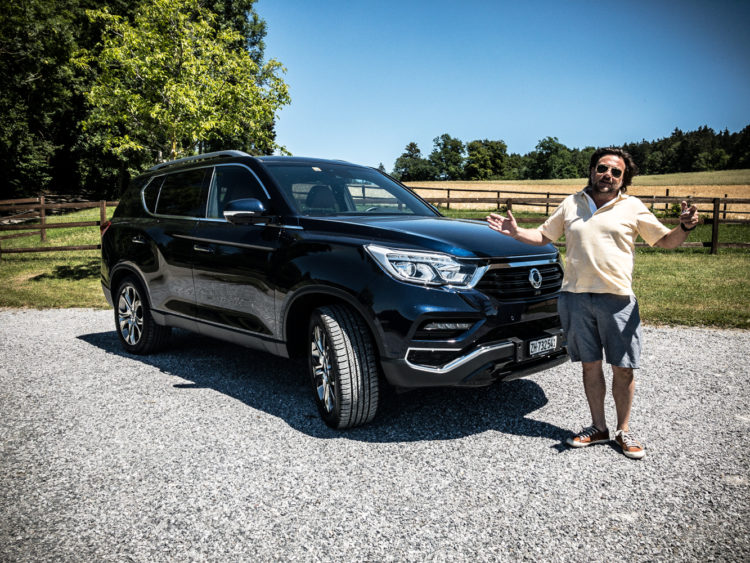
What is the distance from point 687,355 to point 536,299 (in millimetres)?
2985

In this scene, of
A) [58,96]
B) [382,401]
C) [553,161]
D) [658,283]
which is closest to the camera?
[382,401]

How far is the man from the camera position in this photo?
3.16 m

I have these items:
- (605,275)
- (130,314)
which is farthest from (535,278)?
(130,314)

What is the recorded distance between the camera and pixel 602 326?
3254 mm

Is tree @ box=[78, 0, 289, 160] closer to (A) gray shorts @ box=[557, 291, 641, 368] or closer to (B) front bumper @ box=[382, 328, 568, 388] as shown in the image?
(B) front bumper @ box=[382, 328, 568, 388]

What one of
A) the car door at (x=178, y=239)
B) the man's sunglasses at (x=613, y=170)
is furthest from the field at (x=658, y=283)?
the car door at (x=178, y=239)

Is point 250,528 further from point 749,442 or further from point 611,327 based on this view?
point 749,442

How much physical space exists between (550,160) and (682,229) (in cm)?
10770

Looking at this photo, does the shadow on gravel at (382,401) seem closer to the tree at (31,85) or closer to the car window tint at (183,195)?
the car window tint at (183,195)

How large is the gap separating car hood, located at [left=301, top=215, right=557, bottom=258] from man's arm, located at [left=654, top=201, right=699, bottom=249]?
2.63ft

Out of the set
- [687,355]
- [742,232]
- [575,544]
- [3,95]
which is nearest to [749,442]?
[575,544]

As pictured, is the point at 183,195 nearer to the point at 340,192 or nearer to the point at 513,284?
the point at 340,192

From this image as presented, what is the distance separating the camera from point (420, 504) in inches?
109

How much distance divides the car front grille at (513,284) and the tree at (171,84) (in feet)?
29.7
